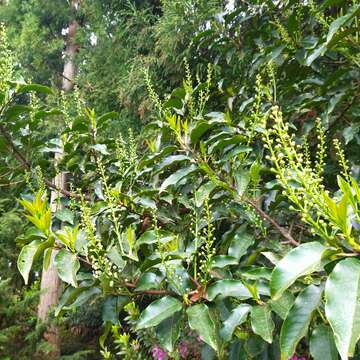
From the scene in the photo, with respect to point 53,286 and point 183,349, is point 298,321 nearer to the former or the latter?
point 183,349

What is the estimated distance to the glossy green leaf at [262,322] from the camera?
934mm

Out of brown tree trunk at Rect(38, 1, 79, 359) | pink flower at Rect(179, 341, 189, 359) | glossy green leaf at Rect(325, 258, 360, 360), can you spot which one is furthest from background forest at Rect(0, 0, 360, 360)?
brown tree trunk at Rect(38, 1, 79, 359)

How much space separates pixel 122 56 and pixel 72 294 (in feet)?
13.4

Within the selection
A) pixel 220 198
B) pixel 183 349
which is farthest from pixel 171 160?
pixel 183 349

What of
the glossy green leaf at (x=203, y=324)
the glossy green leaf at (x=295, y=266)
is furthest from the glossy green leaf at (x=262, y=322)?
the glossy green leaf at (x=295, y=266)

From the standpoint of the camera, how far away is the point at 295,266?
77 centimetres

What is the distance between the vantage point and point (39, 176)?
162 cm

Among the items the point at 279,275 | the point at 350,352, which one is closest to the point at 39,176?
the point at 279,275

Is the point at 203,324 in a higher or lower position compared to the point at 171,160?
lower

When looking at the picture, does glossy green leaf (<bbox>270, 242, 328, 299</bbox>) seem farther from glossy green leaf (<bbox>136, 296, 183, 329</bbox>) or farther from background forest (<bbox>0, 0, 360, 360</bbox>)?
glossy green leaf (<bbox>136, 296, 183, 329</bbox>)

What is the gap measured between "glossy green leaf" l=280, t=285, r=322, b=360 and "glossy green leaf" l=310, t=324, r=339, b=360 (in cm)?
12

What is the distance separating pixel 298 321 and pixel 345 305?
0.16 meters

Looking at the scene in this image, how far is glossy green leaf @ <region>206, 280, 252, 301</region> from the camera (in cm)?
106

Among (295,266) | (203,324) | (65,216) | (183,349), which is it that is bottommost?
(183,349)
